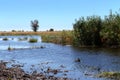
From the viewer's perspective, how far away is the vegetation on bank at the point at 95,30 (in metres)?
72.4

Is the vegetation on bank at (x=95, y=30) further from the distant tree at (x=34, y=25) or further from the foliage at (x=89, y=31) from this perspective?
the distant tree at (x=34, y=25)

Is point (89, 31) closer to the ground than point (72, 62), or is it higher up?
higher up

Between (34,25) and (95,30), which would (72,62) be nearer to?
(95,30)

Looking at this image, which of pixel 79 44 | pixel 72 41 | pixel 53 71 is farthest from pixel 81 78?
pixel 72 41

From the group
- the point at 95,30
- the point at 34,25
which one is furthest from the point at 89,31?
the point at 34,25

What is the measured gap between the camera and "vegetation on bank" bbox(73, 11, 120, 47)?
238 ft

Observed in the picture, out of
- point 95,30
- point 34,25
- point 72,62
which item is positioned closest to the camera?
point 72,62

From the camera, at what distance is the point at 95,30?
7581cm

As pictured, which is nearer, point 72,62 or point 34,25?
point 72,62

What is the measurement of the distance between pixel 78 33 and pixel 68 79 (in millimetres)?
49871

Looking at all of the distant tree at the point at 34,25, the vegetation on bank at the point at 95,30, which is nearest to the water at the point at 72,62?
the vegetation on bank at the point at 95,30

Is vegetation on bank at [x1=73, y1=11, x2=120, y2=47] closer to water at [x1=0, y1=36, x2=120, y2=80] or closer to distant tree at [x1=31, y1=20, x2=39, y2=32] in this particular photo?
water at [x1=0, y1=36, x2=120, y2=80]

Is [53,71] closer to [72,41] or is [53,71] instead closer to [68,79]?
[68,79]

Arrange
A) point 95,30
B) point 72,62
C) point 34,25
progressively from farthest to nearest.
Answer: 1. point 34,25
2. point 95,30
3. point 72,62
